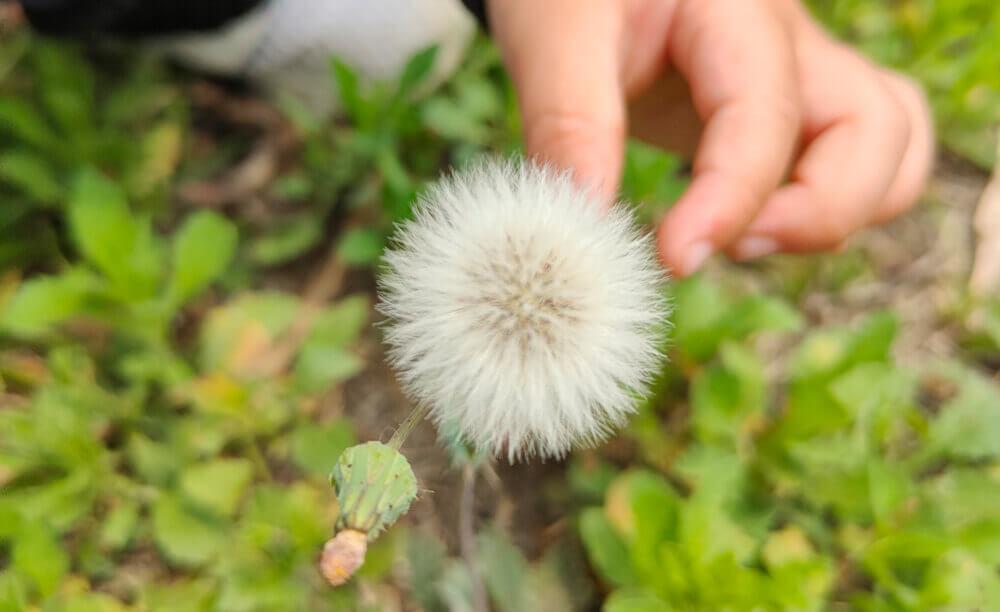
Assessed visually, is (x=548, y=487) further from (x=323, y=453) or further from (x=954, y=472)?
(x=954, y=472)

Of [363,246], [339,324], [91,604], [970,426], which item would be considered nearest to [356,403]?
[339,324]

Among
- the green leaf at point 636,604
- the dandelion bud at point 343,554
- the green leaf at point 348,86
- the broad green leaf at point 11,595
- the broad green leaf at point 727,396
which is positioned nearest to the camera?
the dandelion bud at point 343,554

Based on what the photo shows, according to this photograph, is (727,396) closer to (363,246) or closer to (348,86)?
(363,246)

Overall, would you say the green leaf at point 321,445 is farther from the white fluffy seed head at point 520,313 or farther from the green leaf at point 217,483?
the white fluffy seed head at point 520,313

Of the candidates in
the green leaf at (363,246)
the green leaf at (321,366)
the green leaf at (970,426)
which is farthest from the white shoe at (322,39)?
the green leaf at (970,426)

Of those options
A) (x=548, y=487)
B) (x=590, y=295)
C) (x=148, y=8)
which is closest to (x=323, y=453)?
(x=548, y=487)

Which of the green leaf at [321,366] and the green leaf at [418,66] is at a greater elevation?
the green leaf at [418,66]

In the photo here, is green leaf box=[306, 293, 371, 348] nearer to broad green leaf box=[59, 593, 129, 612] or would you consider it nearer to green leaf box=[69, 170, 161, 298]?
green leaf box=[69, 170, 161, 298]
